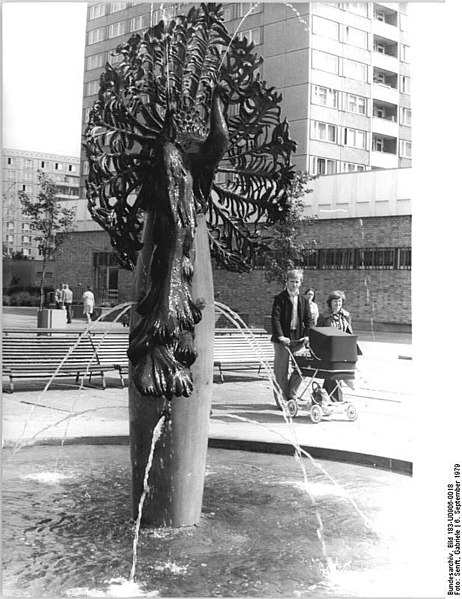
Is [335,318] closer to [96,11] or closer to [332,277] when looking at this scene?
[96,11]

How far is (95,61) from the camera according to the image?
7.04 m

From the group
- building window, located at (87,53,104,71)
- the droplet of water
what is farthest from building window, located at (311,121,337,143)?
the droplet of water

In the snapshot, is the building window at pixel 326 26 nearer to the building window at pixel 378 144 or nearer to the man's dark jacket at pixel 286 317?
the man's dark jacket at pixel 286 317

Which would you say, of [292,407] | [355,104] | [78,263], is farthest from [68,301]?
[355,104]

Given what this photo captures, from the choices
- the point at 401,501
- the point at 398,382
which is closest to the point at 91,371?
the point at 398,382

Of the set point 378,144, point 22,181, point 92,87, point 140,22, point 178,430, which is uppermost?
point 378,144

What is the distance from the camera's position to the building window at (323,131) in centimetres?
1345

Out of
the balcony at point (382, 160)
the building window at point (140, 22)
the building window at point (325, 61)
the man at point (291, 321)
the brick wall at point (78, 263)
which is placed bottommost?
the man at point (291, 321)

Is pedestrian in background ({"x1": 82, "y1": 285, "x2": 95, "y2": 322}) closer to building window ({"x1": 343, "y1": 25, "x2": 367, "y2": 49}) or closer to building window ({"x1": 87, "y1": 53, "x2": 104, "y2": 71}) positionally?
building window ({"x1": 87, "y1": 53, "x2": 104, "y2": 71})

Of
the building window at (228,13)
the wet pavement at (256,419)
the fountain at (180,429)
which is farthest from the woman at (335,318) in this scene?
the building window at (228,13)

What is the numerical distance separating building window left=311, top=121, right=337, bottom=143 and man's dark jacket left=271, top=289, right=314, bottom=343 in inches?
208

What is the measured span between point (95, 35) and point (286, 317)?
3.76m

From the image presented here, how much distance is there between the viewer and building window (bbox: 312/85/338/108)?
12656 mm

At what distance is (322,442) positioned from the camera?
655cm
